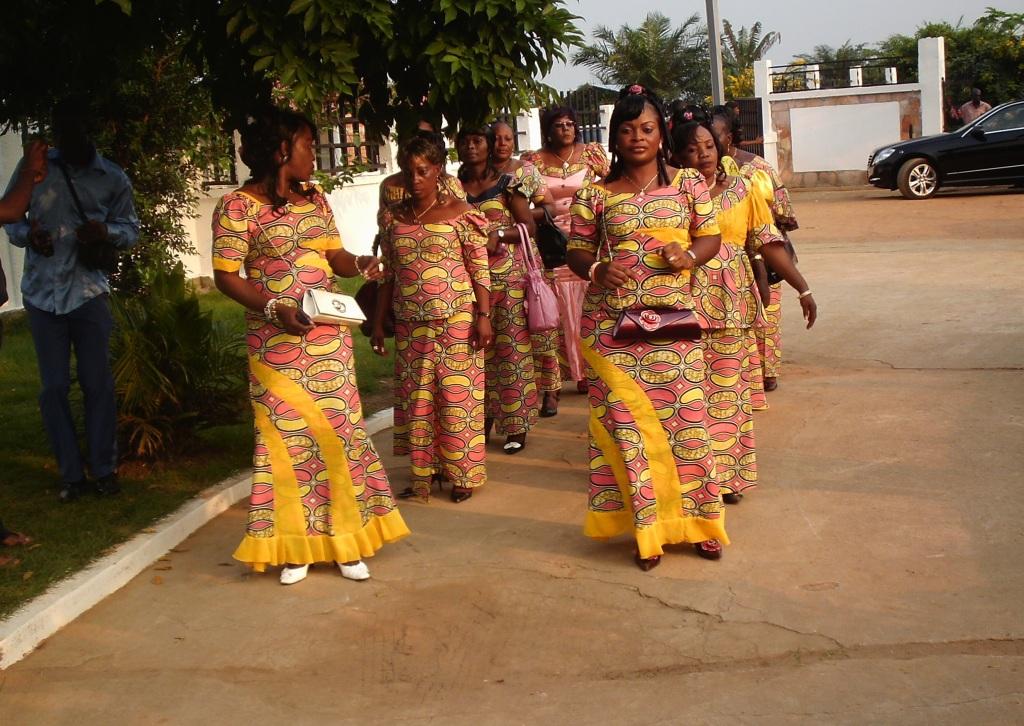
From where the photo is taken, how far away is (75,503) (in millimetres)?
7055

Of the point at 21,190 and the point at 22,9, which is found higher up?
the point at 22,9

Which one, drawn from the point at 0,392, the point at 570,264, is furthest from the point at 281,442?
the point at 0,392

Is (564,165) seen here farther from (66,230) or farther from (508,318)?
(66,230)

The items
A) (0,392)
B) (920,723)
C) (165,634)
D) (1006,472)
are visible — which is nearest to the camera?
(920,723)

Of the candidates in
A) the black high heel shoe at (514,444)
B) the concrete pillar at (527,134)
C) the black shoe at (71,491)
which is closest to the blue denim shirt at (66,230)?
the black shoe at (71,491)

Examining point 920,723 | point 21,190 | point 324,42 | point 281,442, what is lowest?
point 920,723

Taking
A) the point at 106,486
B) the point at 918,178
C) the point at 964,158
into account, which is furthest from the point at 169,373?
the point at 918,178

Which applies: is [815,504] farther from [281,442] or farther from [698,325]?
[281,442]

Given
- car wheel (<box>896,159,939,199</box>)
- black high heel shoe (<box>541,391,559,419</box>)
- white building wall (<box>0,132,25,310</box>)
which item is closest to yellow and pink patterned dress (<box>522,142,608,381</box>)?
black high heel shoe (<box>541,391,559,419</box>)

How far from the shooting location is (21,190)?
6367 mm

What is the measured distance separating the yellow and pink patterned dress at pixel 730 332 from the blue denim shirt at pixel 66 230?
3.08 metres

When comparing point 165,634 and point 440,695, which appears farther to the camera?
point 165,634

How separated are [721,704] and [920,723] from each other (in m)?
0.64

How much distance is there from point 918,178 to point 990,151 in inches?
50.4
